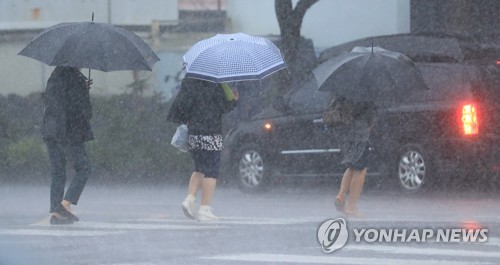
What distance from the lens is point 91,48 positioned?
454 inches

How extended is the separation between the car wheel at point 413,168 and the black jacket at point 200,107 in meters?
4.35

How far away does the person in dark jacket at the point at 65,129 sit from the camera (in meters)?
11.6

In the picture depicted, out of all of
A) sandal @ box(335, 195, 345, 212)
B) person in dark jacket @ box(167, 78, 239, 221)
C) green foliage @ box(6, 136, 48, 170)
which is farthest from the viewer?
green foliage @ box(6, 136, 48, 170)

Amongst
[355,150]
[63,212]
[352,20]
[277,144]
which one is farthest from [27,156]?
[355,150]

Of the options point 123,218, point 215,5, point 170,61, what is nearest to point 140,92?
point 170,61

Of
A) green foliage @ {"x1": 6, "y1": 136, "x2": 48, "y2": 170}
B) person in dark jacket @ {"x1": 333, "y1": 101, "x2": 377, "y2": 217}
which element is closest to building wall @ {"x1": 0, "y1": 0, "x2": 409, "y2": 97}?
green foliage @ {"x1": 6, "y1": 136, "x2": 48, "y2": 170}

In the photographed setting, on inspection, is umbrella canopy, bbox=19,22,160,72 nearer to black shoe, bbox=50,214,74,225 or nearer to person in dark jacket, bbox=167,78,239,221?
person in dark jacket, bbox=167,78,239,221

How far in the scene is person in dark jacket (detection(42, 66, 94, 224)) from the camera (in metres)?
11.6

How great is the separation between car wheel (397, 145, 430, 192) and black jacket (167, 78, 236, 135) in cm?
435

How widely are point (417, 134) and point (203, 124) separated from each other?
15.3 ft

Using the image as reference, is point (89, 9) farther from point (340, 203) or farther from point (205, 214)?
point (205, 214)

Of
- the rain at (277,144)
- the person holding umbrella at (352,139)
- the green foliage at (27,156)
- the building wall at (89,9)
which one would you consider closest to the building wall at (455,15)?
the rain at (277,144)

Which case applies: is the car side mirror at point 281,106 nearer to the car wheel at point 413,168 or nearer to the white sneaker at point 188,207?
the car wheel at point 413,168

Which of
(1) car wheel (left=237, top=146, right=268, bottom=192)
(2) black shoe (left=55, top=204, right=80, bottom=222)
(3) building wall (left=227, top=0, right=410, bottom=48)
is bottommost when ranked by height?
(1) car wheel (left=237, top=146, right=268, bottom=192)
